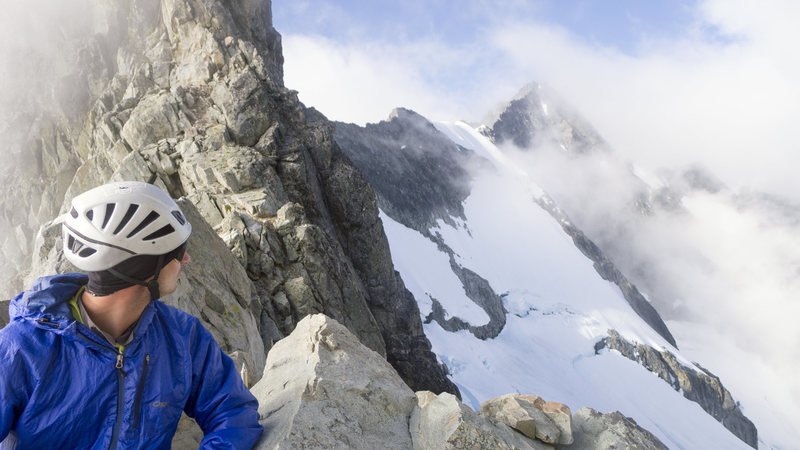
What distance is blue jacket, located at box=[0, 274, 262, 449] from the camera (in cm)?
264

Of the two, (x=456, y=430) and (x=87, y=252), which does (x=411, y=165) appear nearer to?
(x=456, y=430)

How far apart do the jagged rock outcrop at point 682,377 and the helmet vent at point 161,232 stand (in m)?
69.6

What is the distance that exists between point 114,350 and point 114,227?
0.79 m

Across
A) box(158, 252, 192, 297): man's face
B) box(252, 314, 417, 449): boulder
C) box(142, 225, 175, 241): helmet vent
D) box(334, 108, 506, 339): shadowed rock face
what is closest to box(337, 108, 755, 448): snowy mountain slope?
box(334, 108, 506, 339): shadowed rock face

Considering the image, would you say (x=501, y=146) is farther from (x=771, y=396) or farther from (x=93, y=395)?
(x=93, y=395)

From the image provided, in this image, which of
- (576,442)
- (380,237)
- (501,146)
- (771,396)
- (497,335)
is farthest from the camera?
(501,146)

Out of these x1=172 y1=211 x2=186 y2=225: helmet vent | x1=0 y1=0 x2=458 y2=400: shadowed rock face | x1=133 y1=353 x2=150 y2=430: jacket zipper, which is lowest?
x1=133 y1=353 x2=150 y2=430: jacket zipper

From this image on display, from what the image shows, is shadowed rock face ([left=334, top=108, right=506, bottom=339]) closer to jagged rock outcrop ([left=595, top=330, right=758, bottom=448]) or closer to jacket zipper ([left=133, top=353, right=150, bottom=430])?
jagged rock outcrop ([left=595, top=330, right=758, bottom=448])

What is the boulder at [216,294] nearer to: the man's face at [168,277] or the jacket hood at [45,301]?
the man's face at [168,277]

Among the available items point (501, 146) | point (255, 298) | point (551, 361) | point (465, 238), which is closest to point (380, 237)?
point (255, 298)

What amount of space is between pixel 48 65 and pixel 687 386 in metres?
86.3

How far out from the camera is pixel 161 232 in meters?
3.08

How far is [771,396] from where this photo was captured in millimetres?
114188

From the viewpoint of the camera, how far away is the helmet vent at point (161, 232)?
9.91 feet
